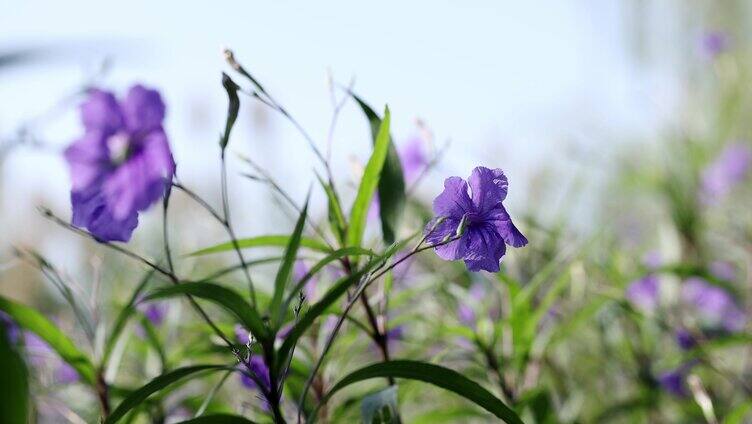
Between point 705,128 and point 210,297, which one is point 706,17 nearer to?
point 705,128

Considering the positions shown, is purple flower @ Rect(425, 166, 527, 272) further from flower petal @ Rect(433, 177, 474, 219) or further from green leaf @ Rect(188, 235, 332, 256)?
green leaf @ Rect(188, 235, 332, 256)

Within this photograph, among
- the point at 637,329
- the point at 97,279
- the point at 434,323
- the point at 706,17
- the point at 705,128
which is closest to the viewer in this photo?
the point at 97,279

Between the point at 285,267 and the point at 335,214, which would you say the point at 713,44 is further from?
the point at 285,267

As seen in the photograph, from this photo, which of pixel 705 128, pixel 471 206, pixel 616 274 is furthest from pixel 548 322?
pixel 705 128

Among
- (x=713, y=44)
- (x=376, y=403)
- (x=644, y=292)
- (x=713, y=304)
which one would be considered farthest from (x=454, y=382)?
(x=713, y=44)

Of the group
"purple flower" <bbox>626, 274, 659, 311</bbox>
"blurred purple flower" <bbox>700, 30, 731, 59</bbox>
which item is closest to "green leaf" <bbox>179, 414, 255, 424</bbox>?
"purple flower" <bbox>626, 274, 659, 311</bbox>

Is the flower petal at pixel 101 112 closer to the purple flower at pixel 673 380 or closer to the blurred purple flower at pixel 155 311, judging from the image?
the blurred purple flower at pixel 155 311

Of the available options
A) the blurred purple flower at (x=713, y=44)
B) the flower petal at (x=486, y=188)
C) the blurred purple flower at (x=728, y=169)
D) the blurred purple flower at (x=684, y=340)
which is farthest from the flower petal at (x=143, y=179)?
the blurred purple flower at (x=713, y=44)
